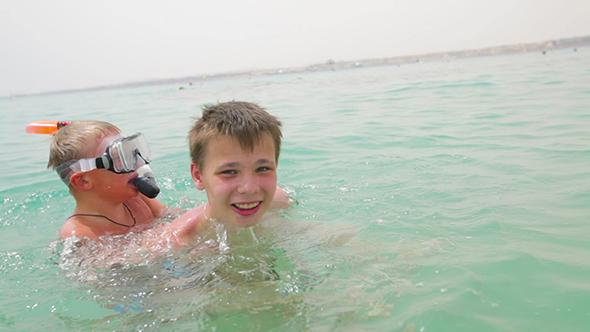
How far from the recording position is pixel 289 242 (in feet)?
10.8

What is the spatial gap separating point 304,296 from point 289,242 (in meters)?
0.84

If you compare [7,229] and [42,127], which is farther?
[7,229]

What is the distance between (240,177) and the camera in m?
2.52

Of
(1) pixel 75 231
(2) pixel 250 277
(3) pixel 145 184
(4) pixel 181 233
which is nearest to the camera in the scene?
(2) pixel 250 277

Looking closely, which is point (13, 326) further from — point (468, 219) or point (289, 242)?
point (468, 219)

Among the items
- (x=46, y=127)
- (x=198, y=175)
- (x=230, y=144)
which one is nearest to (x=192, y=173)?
(x=198, y=175)

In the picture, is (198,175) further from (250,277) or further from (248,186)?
(250,277)

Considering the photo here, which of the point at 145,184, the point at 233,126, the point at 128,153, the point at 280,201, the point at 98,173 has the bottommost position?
the point at 280,201

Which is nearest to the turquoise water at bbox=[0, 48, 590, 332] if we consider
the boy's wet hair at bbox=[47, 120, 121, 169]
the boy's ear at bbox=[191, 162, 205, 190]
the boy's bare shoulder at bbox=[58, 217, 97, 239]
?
the boy's bare shoulder at bbox=[58, 217, 97, 239]

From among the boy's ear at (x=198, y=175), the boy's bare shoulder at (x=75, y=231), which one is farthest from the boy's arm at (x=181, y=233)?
the boy's bare shoulder at (x=75, y=231)

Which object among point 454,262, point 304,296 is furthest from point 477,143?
point 304,296

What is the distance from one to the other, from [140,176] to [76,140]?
583 millimetres

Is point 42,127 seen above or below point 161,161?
above

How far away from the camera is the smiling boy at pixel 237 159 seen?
2.51 metres
